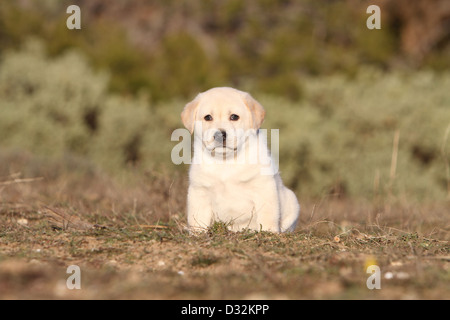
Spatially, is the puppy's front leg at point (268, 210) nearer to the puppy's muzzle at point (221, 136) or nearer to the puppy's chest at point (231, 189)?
the puppy's chest at point (231, 189)

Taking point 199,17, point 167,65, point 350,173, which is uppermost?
point 199,17

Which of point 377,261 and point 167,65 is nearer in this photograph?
point 377,261

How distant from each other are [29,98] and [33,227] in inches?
402

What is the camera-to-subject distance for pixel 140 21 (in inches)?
958

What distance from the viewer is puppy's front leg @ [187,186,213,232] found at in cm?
Result: 442

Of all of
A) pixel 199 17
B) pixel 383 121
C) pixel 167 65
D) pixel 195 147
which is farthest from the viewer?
pixel 199 17

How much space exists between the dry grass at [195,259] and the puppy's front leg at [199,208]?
140 mm

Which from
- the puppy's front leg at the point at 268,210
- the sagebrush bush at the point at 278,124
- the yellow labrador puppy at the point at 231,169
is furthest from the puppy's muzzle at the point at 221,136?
the sagebrush bush at the point at 278,124

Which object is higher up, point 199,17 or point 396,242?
point 199,17

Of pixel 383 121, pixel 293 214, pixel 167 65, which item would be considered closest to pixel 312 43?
pixel 167 65

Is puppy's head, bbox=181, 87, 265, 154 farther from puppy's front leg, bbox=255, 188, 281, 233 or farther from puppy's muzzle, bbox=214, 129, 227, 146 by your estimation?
puppy's front leg, bbox=255, 188, 281, 233

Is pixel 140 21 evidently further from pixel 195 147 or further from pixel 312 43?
pixel 195 147

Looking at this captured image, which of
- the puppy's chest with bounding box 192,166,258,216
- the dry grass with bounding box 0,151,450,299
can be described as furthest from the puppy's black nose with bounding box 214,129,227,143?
the dry grass with bounding box 0,151,450,299

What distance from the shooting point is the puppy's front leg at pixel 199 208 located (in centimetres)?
442
